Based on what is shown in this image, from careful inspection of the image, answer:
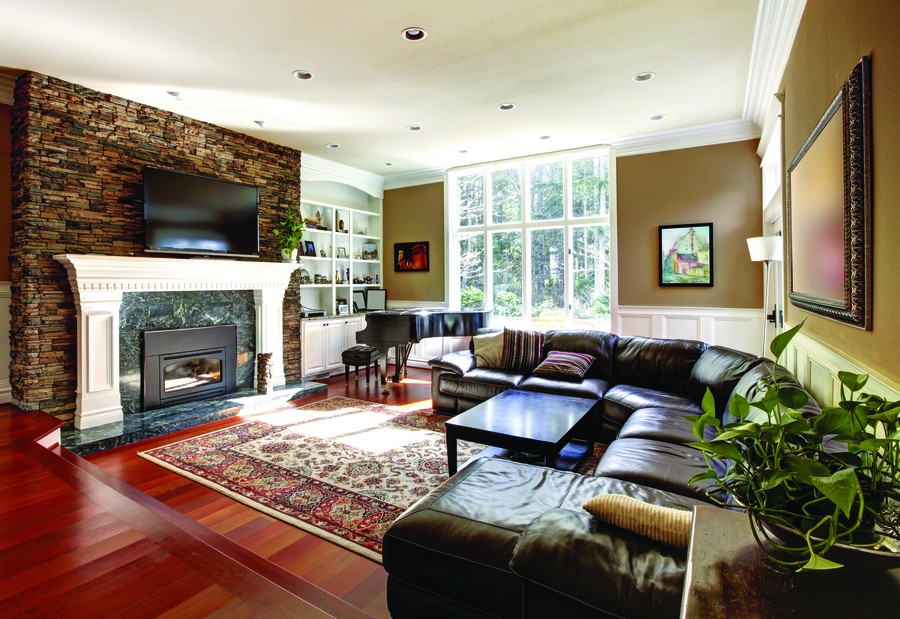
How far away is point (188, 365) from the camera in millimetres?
4801

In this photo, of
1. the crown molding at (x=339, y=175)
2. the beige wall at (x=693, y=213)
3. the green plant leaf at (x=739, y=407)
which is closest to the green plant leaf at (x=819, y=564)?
the green plant leaf at (x=739, y=407)

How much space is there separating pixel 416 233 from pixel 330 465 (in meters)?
4.64

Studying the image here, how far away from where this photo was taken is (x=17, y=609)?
1634mm

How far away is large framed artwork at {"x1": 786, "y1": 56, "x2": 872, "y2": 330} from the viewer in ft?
5.10

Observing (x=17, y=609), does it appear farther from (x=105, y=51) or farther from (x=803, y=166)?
(x=803, y=166)

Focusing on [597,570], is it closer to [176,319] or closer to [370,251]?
[176,319]

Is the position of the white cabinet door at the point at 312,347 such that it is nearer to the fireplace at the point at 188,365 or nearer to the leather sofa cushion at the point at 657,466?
the fireplace at the point at 188,365

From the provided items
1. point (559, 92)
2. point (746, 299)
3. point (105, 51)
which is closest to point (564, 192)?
point (559, 92)

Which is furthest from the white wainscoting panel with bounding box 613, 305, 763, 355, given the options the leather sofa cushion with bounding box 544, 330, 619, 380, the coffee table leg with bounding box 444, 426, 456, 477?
the coffee table leg with bounding box 444, 426, 456, 477

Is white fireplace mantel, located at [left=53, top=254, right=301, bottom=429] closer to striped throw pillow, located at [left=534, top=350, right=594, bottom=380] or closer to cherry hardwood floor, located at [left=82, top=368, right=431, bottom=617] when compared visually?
cherry hardwood floor, located at [left=82, top=368, right=431, bottom=617]

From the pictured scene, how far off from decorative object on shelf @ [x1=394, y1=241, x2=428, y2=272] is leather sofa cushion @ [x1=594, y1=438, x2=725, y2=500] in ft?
16.7

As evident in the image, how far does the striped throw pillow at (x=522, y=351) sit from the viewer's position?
4.71 metres

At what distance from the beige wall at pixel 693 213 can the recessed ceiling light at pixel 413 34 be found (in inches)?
133

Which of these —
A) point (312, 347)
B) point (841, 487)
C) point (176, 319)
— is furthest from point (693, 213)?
point (176, 319)
